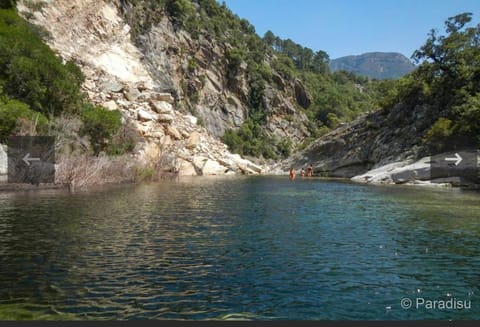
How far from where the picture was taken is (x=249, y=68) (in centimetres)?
13300

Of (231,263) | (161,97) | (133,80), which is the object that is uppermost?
(133,80)

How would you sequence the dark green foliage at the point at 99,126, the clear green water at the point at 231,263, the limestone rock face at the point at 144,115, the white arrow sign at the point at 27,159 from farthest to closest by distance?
1. the limestone rock face at the point at 144,115
2. the dark green foliage at the point at 99,126
3. the white arrow sign at the point at 27,159
4. the clear green water at the point at 231,263

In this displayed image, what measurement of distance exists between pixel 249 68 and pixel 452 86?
247 ft

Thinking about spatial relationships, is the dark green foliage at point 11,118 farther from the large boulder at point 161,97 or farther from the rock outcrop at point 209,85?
the rock outcrop at point 209,85

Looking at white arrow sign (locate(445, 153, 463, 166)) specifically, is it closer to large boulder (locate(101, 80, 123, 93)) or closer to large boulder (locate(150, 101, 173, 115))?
large boulder (locate(150, 101, 173, 115))

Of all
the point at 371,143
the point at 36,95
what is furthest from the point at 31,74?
the point at 371,143

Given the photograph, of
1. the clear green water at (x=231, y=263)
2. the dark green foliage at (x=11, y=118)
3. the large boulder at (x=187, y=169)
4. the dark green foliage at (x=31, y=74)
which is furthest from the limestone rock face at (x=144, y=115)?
the clear green water at (x=231, y=263)

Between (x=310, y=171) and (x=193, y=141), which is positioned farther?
(x=193, y=141)

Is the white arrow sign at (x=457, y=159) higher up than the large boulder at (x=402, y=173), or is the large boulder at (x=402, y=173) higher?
the white arrow sign at (x=457, y=159)

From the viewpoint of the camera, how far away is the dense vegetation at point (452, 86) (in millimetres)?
54594

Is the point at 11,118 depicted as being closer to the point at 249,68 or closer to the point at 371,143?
the point at 371,143

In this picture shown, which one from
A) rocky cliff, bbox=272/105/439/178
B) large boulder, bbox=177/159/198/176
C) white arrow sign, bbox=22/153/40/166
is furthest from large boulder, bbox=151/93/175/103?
white arrow sign, bbox=22/153/40/166

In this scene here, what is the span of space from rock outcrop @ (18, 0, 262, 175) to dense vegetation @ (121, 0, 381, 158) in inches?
298

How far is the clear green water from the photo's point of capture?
9.62 m
